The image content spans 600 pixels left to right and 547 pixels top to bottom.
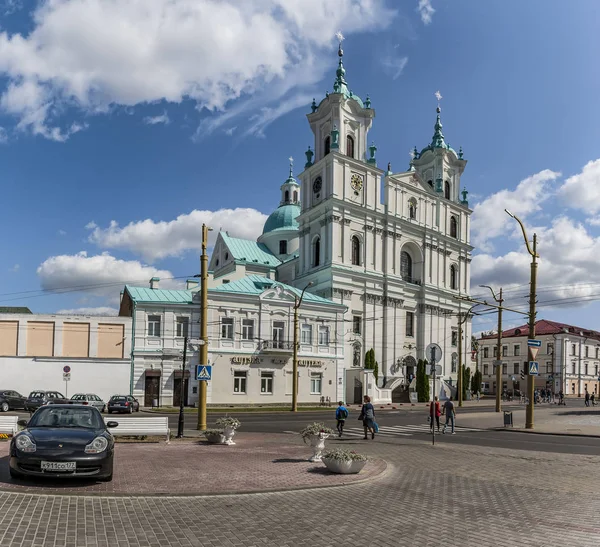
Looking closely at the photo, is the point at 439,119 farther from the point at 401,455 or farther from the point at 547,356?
the point at 401,455

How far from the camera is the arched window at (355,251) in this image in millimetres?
64812

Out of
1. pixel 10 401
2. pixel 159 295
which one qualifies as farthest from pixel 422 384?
pixel 10 401

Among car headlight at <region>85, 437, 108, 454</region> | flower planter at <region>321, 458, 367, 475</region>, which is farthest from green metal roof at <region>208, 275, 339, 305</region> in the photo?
car headlight at <region>85, 437, 108, 454</region>

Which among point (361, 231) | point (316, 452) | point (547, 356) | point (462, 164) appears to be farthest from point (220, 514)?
point (547, 356)

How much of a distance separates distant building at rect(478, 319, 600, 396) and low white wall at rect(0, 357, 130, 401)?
61.5 meters

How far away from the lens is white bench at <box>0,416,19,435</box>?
17.2 metres

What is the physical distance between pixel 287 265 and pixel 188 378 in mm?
27752

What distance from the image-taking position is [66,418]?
1158 cm

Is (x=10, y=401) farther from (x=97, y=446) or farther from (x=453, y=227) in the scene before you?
(x=453, y=227)

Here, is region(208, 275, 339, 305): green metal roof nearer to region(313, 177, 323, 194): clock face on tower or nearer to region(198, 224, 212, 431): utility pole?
region(313, 177, 323, 194): clock face on tower

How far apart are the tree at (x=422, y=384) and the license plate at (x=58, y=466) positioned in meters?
57.9

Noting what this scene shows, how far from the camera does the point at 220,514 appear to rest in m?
8.87

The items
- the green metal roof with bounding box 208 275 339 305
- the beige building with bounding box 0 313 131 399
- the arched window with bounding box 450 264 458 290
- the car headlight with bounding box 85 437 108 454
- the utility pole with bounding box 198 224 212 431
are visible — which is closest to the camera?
the car headlight with bounding box 85 437 108 454

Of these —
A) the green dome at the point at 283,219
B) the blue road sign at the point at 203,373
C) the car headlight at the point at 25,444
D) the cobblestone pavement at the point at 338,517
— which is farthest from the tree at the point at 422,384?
the car headlight at the point at 25,444
